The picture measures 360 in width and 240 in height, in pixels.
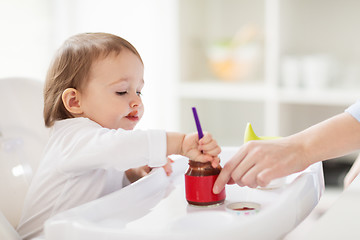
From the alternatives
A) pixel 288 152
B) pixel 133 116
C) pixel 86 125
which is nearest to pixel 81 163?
pixel 86 125

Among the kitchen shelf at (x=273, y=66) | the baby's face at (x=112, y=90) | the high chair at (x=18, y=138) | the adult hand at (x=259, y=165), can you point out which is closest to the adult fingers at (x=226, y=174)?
the adult hand at (x=259, y=165)

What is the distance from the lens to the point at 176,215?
84 cm

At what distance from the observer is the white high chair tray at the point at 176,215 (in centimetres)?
69

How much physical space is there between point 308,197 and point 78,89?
51 centimetres

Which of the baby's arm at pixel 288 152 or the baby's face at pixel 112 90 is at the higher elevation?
the baby's face at pixel 112 90

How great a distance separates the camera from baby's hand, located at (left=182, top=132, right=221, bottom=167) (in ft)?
2.88

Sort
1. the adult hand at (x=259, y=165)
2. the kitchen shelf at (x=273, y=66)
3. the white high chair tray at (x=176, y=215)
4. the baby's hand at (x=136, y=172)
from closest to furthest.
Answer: the white high chair tray at (x=176, y=215), the adult hand at (x=259, y=165), the baby's hand at (x=136, y=172), the kitchen shelf at (x=273, y=66)

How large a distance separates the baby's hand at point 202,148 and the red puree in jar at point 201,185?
0.01 meters

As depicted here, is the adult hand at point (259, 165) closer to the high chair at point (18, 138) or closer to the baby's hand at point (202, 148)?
the baby's hand at point (202, 148)

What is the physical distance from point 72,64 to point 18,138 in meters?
0.24

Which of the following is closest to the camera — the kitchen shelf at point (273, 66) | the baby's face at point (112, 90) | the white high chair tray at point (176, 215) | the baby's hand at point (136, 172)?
the white high chair tray at point (176, 215)

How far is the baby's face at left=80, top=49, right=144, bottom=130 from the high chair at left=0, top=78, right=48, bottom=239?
19 centimetres

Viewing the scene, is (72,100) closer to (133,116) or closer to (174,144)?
(133,116)

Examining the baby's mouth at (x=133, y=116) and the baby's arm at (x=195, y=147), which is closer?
the baby's arm at (x=195, y=147)
